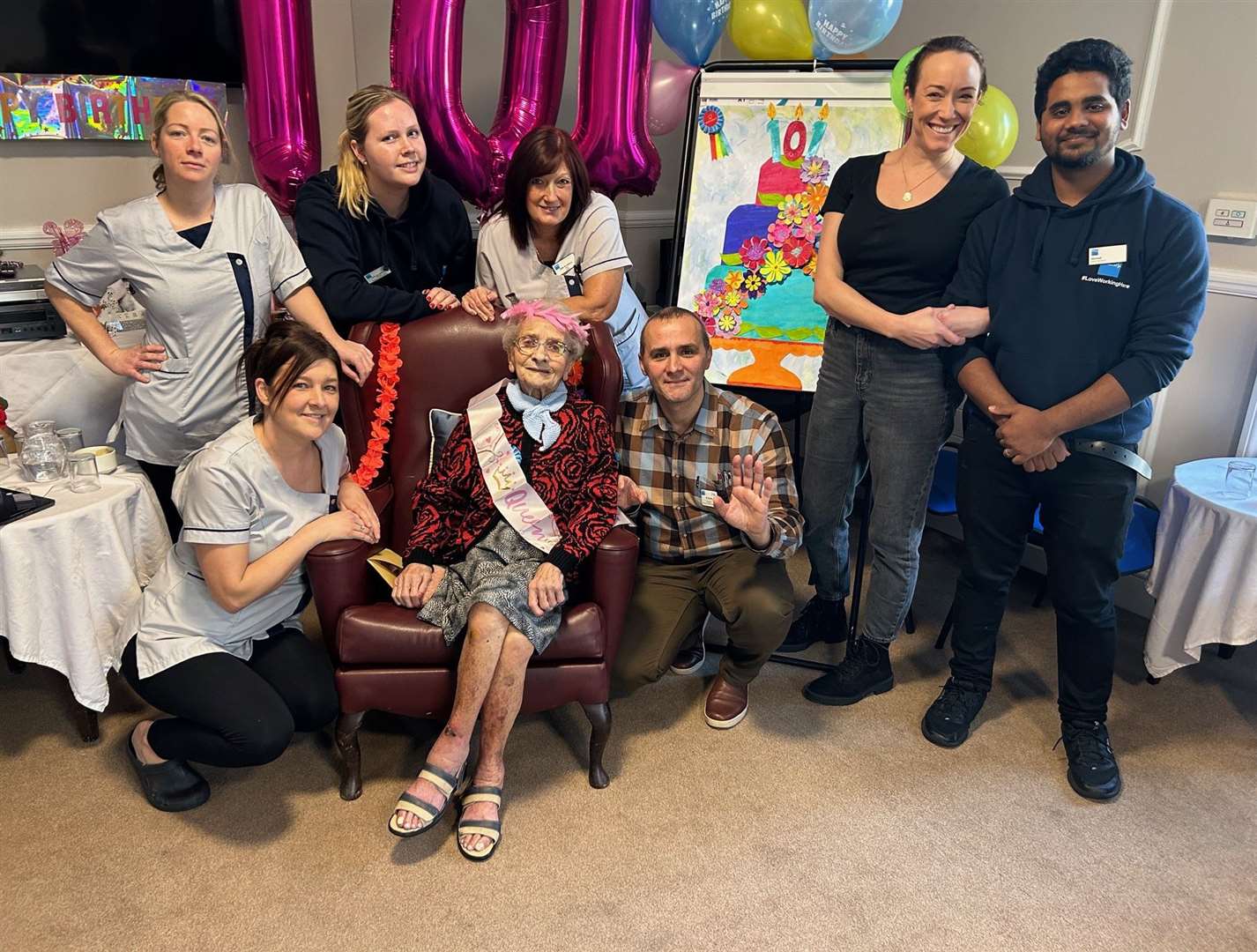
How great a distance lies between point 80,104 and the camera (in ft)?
9.50

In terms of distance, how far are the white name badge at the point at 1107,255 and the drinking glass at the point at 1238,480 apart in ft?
2.57

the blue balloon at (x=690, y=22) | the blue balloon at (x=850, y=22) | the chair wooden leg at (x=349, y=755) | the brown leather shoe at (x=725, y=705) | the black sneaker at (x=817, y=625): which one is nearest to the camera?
the chair wooden leg at (x=349, y=755)

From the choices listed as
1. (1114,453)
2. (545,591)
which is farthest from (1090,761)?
(545,591)

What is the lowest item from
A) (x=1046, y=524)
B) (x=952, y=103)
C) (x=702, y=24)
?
(x=1046, y=524)

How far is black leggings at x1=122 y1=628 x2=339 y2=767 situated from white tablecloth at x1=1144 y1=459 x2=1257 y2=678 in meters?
2.03

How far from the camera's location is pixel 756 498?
2.01 meters

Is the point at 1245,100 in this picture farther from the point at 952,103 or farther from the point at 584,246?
the point at 584,246

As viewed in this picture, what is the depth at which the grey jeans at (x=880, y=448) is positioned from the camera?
2201 mm

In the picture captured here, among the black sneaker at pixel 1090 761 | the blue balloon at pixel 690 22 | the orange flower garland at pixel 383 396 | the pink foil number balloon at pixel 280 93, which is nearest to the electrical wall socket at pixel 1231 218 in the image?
the black sneaker at pixel 1090 761

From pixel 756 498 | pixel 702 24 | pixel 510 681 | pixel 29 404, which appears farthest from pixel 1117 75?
pixel 29 404

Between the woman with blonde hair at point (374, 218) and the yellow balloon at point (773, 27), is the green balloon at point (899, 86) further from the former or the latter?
the woman with blonde hair at point (374, 218)

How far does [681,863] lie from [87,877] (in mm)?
1160

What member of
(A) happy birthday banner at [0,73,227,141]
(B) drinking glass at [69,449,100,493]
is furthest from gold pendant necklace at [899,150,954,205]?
(A) happy birthday banner at [0,73,227,141]

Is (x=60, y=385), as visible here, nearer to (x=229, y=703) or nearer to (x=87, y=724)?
(x=87, y=724)
